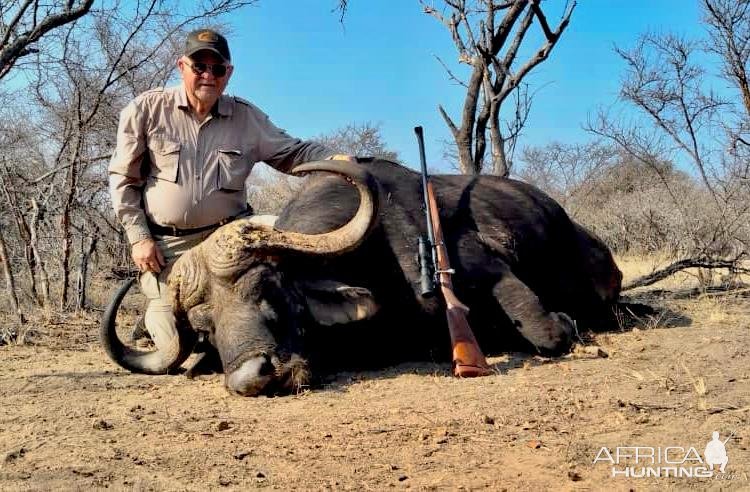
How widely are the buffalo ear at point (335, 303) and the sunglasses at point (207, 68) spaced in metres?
1.93

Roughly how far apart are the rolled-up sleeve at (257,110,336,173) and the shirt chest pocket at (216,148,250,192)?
0.22 m

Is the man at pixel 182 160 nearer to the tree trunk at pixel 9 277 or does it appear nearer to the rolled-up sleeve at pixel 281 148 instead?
the rolled-up sleeve at pixel 281 148

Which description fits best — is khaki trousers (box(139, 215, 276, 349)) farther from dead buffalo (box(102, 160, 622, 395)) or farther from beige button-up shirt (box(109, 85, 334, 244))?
dead buffalo (box(102, 160, 622, 395))

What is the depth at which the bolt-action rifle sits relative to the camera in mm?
4230

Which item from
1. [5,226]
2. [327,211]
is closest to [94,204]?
[5,226]

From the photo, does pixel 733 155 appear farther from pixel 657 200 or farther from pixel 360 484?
pixel 657 200

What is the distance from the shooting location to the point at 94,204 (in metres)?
8.56

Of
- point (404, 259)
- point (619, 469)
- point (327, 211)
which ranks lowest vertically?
point (619, 469)

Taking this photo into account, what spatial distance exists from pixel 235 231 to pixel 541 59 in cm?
575

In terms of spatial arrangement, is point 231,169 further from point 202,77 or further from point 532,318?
point 532,318

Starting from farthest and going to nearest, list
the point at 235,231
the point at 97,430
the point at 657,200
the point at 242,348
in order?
the point at 657,200, the point at 235,231, the point at 242,348, the point at 97,430

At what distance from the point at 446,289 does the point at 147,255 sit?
2138 millimetres

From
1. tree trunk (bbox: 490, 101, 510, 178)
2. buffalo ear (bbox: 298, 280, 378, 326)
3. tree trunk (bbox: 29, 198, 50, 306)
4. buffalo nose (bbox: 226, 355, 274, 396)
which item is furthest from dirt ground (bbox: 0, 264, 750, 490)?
tree trunk (bbox: 490, 101, 510, 178)

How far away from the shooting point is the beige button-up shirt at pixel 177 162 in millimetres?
5176
